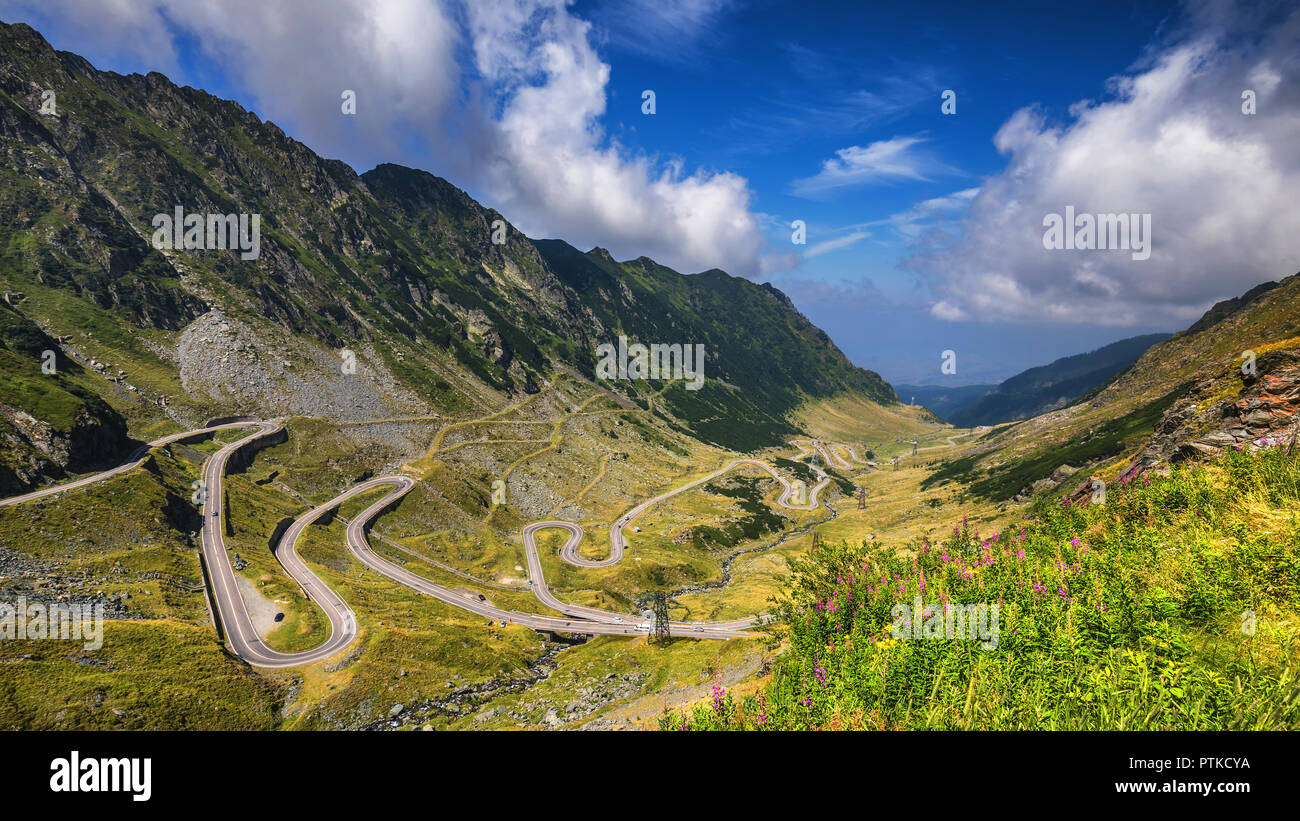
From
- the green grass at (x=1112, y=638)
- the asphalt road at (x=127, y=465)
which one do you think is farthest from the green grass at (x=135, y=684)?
the green grass at (x=1112, y=638)

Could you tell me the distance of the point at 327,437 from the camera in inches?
5423

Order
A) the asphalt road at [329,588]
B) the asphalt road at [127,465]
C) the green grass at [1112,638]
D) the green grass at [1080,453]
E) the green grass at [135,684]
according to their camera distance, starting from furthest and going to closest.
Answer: the green grass at [1080,453] → the asphalt road at [127,465] → the asphalt road at [329,588] → the green grass at [135,684] → the green grass at [1112,638]

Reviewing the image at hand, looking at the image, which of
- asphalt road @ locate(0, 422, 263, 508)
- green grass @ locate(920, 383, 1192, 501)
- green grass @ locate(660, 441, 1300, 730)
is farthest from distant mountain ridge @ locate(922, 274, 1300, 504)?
asphalt road @ locate(0, 422, 263, 508)

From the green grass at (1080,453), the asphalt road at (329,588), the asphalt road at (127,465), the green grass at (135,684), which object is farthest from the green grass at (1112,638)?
the green grass at (1080,453)

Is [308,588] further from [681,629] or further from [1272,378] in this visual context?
[1272,378]

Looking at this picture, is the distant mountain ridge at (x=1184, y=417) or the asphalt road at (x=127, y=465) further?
the asphalt road at (x=127, y=465)

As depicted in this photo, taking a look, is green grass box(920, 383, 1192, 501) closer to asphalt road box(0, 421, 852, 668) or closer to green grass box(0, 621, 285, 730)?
asphalt road box(0, 421, 852, 668)

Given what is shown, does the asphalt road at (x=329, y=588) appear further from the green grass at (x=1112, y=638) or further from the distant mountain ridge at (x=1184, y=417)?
the distant mountain ridge at (x=1184, y=417)

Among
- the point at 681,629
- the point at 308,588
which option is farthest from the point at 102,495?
the point at 681,629

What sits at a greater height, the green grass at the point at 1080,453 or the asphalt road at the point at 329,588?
the green grass at the point at 1080,453

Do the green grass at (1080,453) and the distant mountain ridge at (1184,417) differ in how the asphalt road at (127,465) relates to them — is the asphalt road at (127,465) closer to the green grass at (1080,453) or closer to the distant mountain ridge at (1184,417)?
the distant mountain ridge at (1184,417)

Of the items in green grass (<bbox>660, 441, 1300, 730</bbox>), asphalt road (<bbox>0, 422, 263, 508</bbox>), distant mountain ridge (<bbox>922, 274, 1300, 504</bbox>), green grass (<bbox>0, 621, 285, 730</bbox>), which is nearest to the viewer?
green grass (<bbox>660, 441, 1300, 730</bbox>)

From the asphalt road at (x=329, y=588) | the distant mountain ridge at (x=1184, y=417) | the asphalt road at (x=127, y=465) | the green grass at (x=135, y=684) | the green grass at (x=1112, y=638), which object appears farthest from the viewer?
the asphalt road at (x=127, y=465)
